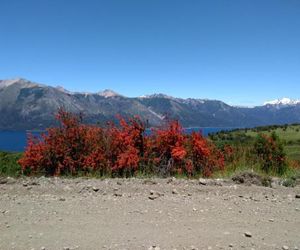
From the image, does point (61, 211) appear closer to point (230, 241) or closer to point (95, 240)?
point (95, 240)

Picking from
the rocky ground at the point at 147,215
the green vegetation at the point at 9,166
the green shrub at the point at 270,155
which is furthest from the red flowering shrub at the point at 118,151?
the rocky ground at the point at 147,215

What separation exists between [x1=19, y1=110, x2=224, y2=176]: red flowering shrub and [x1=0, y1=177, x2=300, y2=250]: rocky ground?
121 inches

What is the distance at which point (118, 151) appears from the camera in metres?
13.1

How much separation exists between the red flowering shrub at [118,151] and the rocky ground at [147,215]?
3.06 m

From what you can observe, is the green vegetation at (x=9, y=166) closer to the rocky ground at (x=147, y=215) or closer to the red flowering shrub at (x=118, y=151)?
the red flowering shrub at (x=118, y=151)

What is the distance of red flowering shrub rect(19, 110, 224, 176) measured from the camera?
12.9m

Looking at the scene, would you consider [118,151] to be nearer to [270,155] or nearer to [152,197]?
[152,197]

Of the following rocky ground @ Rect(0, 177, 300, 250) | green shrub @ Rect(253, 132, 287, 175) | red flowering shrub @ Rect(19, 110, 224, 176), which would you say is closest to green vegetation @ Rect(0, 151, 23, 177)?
red flowering shrub @ Rect(19, 110, 224, 176)

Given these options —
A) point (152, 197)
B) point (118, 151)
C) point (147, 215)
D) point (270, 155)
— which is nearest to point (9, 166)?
point (118, 151)

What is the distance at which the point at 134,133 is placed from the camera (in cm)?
1353

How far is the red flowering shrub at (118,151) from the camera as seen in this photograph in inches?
507

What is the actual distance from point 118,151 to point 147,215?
20.5 ft

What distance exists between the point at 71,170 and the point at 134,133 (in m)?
2.39

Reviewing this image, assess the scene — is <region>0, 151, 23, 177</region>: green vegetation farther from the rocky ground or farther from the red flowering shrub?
the rocky ground
